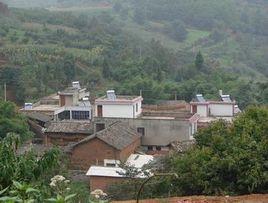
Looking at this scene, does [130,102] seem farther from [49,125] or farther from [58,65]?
[58,65]

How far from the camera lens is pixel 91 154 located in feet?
75.4

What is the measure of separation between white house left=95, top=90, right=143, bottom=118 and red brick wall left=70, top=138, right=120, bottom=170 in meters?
5.70

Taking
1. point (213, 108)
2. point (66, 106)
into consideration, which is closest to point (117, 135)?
point (213, 108)

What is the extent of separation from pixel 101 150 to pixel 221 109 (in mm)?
10017

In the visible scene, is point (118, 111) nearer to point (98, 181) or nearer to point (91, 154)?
point (91, 154)

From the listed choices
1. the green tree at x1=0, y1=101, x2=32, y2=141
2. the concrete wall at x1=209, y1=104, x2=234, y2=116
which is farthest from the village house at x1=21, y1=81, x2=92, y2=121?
the concrete wall at x1=209, y1=104, x2=234, y2=116

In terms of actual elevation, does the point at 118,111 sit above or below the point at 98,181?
above

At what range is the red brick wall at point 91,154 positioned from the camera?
74.4ft

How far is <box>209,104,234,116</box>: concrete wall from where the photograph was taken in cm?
3089

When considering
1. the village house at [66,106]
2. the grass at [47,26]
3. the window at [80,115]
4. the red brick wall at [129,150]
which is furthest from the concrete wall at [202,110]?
the grass at [47,26]

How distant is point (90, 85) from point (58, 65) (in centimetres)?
270

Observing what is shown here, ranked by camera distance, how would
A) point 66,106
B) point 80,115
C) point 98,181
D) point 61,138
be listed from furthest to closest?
1. point 66,106
2. point 80,115
3. point 61,138
4. point 98,181

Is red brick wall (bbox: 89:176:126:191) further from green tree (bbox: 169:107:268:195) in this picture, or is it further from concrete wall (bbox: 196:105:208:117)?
concrete wall (bbox: 196:105:208:117)

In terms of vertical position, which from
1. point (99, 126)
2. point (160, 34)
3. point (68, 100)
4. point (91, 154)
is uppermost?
point (160, 34)
